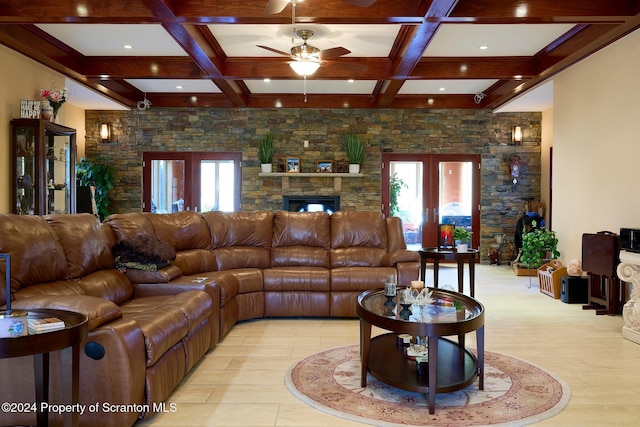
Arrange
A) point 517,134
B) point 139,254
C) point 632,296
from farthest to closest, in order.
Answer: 1. point 517,134
2. point 632,296
3. point 139,254

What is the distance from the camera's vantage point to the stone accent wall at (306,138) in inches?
348

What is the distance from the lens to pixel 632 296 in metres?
4.28

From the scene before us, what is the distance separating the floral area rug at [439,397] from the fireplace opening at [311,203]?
5.51 metres

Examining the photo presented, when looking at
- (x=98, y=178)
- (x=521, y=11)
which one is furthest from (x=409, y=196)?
(x=98, y=178)

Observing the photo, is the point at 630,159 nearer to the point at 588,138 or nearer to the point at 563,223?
the point at 588,138

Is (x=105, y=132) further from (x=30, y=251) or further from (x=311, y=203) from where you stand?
(x=30, y=251)

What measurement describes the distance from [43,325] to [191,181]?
23.7 ft

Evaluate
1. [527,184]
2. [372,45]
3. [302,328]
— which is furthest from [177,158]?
[527,184]

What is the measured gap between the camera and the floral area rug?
2631 millimetres

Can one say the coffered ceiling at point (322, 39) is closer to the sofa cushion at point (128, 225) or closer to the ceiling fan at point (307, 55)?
the ceiling fan at point (307, 55)

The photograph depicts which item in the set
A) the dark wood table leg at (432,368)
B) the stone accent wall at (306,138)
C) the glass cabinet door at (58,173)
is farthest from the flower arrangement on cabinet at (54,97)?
the dark wood table leg at (432,368)

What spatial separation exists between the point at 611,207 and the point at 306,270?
3.49 metres

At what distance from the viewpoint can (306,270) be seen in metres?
4.87

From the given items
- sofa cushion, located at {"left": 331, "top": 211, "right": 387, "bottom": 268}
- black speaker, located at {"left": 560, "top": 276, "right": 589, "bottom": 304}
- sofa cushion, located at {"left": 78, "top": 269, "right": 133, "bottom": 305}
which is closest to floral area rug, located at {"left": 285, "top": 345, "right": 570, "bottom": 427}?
sofa cushion, located at {"left": 78, "top": 269, "right": 133, "bottom": 305}
